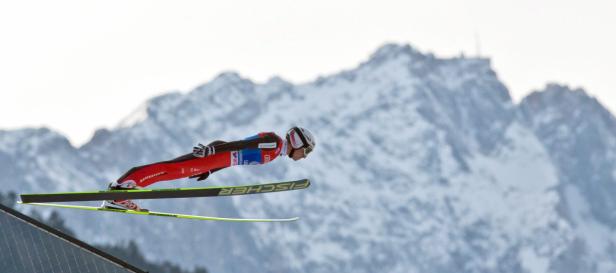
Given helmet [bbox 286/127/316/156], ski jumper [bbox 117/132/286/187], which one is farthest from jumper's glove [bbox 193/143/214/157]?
helmet [bbox 286/127/316/156]

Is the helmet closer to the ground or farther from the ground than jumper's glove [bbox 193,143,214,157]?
farther from the ground

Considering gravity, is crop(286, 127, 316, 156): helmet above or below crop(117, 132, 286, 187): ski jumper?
above

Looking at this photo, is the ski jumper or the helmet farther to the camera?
the helmet

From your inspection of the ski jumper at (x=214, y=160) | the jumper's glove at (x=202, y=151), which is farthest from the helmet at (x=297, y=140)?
the jumper's glove at (x=202, y=151)

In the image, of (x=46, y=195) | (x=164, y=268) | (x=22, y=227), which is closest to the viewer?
(x=46, y=195)

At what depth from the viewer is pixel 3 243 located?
23.6 m

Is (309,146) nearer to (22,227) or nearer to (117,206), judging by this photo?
(117,206)

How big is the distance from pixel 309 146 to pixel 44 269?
174 inches

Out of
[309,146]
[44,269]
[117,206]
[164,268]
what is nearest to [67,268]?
[44,269]

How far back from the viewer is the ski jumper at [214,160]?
21328 millimetres

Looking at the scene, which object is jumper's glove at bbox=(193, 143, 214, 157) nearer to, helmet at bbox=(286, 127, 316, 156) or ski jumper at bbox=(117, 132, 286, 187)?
ski jumper at bbox=(117, 132, 286, 187)

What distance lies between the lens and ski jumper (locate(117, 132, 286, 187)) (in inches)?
840

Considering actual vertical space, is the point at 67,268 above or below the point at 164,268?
below

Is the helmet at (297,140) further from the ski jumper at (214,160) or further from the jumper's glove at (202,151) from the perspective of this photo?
the jumper's glove at (202,151)
